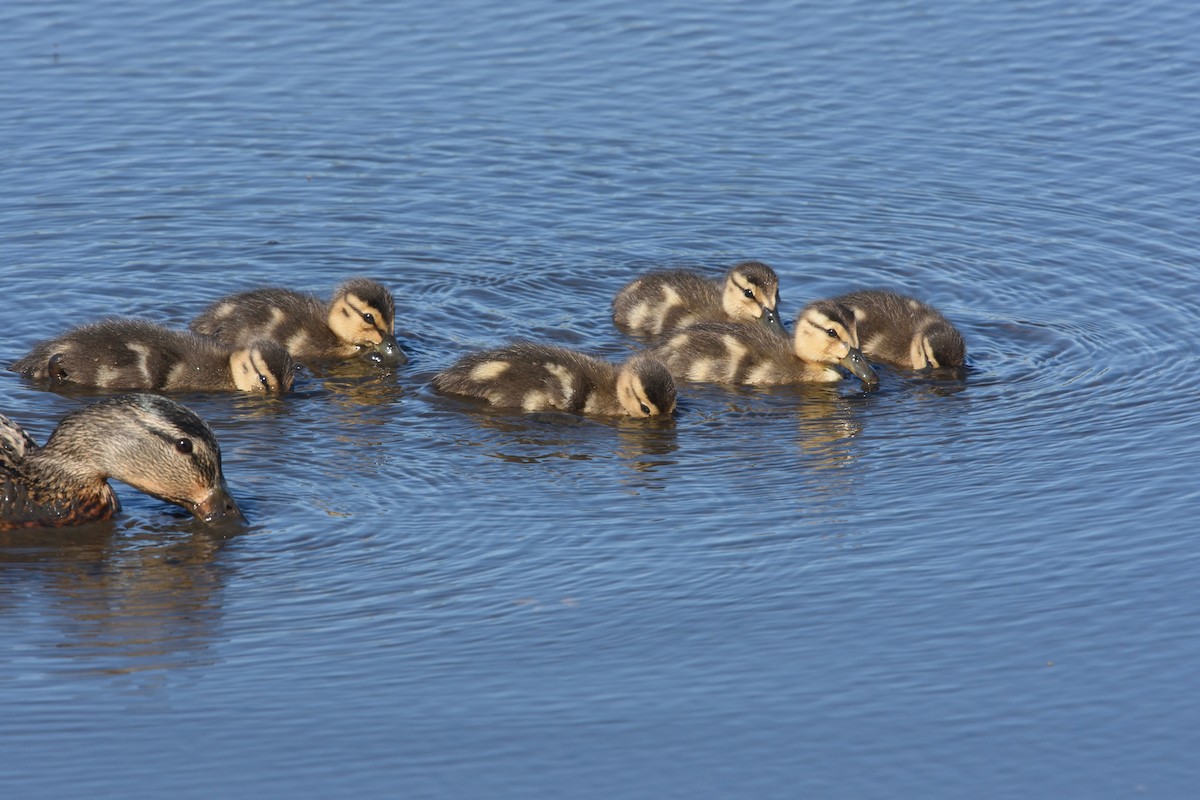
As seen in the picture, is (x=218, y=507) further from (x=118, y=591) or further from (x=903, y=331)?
(x=903, y=331)

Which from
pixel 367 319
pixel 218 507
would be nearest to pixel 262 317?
pixel 367 319

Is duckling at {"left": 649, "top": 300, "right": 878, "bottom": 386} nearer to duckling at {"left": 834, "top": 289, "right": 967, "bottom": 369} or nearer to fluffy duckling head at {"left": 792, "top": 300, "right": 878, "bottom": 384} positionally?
fluffy duckling head at {"left": 792, "top": 300, "right": 878, "bottom": 384}

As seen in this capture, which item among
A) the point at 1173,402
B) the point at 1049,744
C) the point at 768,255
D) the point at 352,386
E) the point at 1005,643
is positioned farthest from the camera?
the point at 768,255

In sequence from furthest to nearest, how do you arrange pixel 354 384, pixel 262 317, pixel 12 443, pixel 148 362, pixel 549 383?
1. pixel 262 317
2. pixel 354 384
3. pixel 148 362
4. pixel 549 383
5. pixel 12 443

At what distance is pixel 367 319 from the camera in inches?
348

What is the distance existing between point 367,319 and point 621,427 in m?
1.47

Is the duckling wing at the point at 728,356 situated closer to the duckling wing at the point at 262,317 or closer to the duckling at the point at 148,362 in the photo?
the duckling wing at the point at 262,317

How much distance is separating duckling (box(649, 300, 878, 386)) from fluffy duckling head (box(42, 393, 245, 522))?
275cm

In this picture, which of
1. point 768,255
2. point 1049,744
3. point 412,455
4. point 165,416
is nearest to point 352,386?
point 412,455

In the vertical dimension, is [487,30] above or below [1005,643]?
above

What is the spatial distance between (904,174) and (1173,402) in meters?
3.35

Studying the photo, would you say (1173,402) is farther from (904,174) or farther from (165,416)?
(165,416)

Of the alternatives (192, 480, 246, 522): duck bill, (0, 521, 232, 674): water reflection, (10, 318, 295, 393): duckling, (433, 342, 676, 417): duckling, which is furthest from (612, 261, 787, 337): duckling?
(0, 521, 232, 674): water reflection

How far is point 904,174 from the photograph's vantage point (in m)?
11.1
